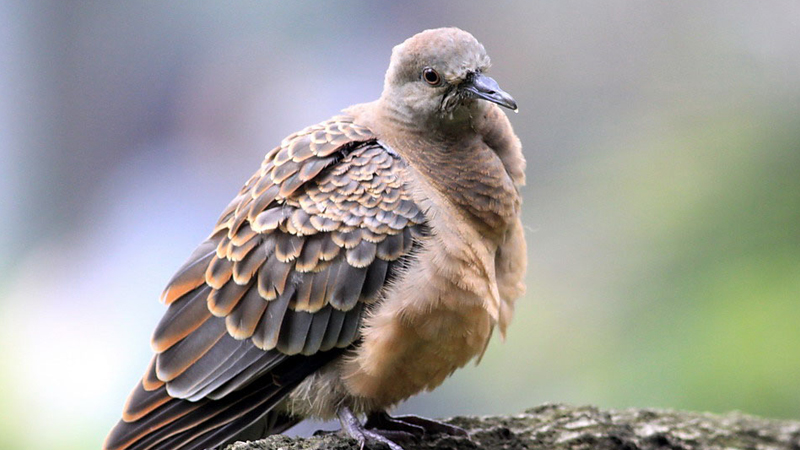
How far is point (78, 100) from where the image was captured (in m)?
6.28

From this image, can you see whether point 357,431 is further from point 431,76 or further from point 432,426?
point 431,76

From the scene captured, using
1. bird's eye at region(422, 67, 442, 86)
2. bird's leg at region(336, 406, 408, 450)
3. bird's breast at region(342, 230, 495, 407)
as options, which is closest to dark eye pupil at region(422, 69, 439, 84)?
bird's eye at region(422, 67, 442, 86)

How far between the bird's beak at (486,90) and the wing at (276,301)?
0.43 meters

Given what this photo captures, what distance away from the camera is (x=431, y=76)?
353 cm

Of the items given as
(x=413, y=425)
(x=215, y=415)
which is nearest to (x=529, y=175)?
(x=413, y=425)

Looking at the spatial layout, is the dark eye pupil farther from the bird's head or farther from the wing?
the wing

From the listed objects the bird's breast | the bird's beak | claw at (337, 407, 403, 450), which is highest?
the bird's beak

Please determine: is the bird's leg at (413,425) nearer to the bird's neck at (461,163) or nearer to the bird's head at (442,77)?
the bird's neck at (461,163)

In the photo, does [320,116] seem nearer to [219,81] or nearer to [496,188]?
[219,81]

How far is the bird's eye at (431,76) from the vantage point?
352cm

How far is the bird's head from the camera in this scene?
346 centimetres

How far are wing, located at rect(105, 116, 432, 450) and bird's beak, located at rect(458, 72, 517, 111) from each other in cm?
43

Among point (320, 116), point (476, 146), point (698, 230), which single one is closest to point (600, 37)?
point (698, 230)

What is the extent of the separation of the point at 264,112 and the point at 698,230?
11.0 feet
